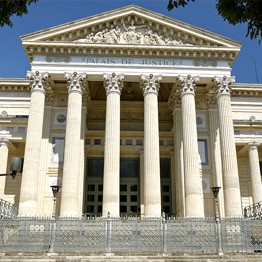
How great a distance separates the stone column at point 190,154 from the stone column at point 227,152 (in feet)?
5.23

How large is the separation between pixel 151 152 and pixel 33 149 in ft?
24.1

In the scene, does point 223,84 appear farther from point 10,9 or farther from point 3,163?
point 10,9

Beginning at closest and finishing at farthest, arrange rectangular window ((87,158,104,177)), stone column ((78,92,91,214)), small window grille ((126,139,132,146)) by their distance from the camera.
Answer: stone column ((78,92,91,214)) → rectangular window ((87,158,104,177)) → small window grille ((126,139,132,146))

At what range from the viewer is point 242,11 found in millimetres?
7520

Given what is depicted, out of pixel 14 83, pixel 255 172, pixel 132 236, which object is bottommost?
pixel 132 236

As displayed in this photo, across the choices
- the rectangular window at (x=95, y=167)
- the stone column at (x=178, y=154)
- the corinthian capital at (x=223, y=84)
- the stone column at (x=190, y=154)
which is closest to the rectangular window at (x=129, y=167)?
the rectangular window at (x=95, y=167)

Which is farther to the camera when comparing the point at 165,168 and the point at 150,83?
the point at 165,168

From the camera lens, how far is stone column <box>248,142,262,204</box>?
93.1 ft

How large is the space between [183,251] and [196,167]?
317 inches

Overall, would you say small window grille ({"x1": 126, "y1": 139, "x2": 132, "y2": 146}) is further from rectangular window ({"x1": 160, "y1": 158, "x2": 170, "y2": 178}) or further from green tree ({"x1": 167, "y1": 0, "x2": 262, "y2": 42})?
green tree ({"x1": 167, "y1": 0, "x2": 262, "y2": 42})

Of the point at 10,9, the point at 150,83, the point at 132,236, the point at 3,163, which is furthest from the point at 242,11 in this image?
the point at 3,163

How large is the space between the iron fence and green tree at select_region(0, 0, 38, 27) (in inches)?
419

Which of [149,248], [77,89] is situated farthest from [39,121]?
[149,248]

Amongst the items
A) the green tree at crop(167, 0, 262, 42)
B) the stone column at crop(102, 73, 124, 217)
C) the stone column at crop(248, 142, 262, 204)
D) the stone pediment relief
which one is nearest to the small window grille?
the stone column at crop(102, 73, 124, 217)
